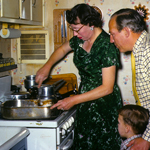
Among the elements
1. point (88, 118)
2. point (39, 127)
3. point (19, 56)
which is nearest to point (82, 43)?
point (88, 118)

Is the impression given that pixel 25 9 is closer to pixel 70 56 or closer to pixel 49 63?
pixel 49 63

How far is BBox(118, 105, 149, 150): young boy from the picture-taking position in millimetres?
1665

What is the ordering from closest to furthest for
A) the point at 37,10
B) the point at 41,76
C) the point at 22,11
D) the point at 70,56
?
the point at 41,76 < the point at 22,11 < the point at 37,10 < the point at 70,56

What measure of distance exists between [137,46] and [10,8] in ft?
3.61

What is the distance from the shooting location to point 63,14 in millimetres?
2613

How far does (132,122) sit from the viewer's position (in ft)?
5.56

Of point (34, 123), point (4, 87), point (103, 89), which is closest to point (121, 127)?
point (103, 89)

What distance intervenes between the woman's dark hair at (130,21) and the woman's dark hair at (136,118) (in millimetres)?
548

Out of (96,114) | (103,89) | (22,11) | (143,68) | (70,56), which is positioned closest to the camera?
(143,68)

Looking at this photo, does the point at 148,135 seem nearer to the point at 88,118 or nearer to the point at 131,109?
the point at 131,109

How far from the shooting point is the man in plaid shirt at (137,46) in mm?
1274

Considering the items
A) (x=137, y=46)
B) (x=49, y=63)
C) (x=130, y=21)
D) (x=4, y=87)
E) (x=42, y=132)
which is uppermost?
(x=130, y=21)

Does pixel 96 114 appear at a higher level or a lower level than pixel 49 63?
lower

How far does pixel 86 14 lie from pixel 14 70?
1.35m
